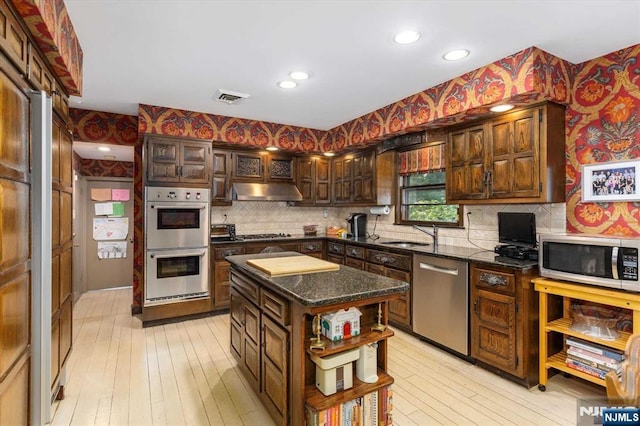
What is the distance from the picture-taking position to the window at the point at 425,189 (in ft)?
13.0

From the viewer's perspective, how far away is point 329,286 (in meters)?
1.99

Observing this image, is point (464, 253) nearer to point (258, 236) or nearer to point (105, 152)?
point (258, 236)

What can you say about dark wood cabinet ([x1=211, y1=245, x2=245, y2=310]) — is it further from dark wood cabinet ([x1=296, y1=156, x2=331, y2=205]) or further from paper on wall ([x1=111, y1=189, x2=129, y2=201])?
paper on wall ([x1=111, y1=189, x2=129, y2=201])

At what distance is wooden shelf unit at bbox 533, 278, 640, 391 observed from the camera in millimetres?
2195

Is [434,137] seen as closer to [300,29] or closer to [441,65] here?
[441,65]

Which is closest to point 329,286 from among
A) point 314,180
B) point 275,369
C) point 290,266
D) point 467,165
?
point 290,266

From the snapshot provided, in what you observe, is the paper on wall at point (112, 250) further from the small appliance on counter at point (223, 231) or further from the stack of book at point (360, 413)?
the stack of book at point (360, 413)

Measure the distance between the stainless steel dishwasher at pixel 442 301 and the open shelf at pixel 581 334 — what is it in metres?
0.64

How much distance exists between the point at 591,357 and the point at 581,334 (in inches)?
6.6

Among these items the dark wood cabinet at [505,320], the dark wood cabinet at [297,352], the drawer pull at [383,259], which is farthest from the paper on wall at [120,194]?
the dark wood cabinet at [505,320]

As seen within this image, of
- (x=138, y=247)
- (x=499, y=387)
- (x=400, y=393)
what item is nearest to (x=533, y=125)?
(x=499, y=387)

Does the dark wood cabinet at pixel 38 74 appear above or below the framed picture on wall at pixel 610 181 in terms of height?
above

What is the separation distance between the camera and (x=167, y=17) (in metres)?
2.13

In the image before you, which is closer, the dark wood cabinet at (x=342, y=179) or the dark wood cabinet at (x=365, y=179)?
the dark wood cabinet at (x=365, y=179)
